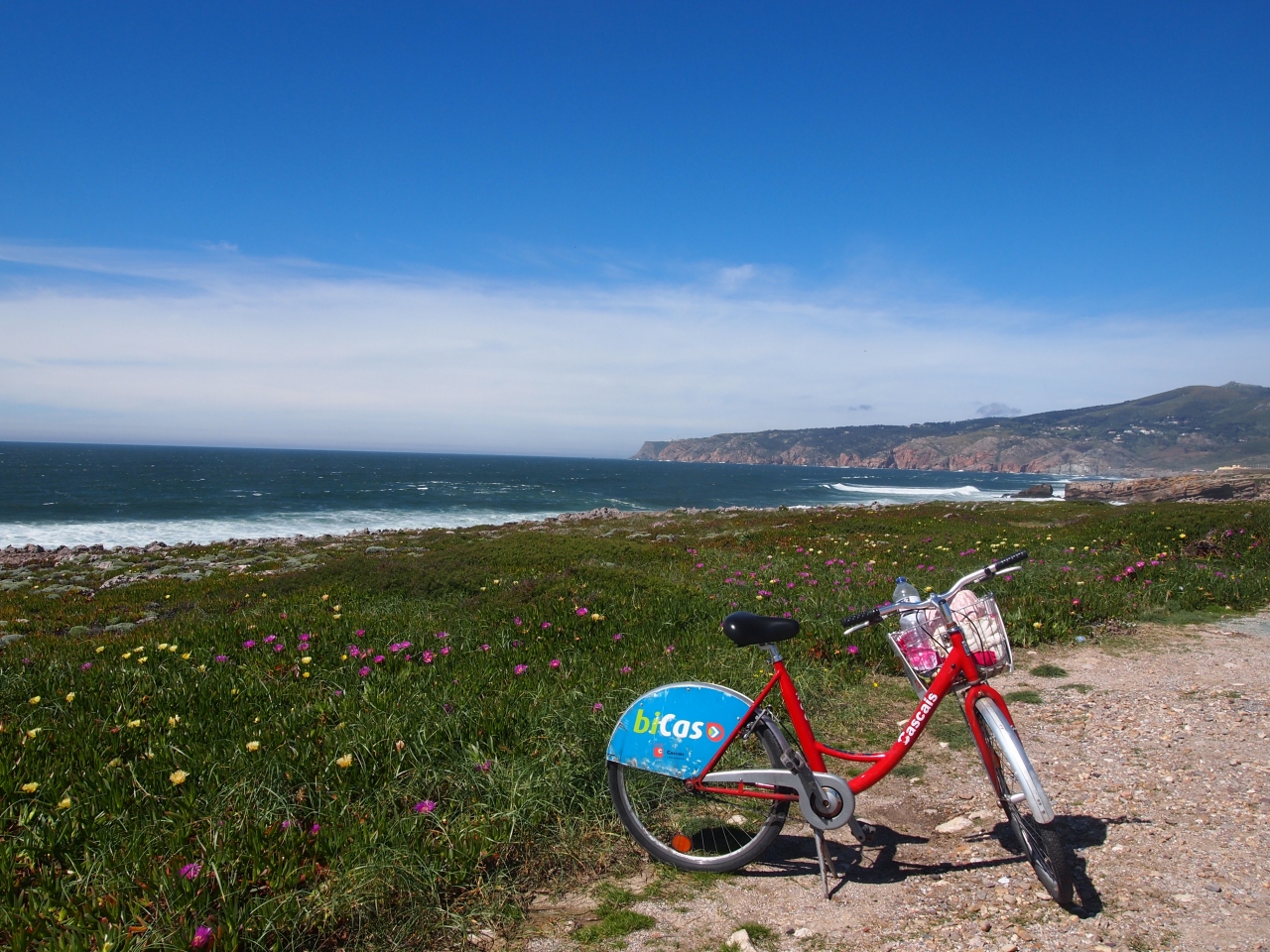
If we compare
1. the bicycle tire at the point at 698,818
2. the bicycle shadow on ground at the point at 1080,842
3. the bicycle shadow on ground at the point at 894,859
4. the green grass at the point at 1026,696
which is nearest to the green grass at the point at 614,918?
the bicycle tire at the point at 698,818

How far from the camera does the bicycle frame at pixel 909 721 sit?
3.44 meters

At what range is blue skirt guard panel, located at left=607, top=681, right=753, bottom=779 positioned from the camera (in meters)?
3.69

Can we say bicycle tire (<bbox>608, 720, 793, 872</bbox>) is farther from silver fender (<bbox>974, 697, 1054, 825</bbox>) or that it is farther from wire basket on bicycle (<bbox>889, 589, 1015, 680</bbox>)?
silver fender (<bbox>974, 697, 1054, 825</bbox>)

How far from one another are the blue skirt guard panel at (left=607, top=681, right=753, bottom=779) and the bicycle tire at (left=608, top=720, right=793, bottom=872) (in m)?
0.16

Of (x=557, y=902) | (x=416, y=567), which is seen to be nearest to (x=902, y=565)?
(x=416, y=567)

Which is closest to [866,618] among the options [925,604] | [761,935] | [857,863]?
[925,604]

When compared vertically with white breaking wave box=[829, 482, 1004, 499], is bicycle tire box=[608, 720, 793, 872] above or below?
above

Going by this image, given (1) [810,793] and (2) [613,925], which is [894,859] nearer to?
(1) [810,793]

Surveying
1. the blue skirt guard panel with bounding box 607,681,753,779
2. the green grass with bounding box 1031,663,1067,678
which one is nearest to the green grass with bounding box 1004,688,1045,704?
the green grass with bounding box 1031,663,1067,678

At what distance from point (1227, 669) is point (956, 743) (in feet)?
13.5

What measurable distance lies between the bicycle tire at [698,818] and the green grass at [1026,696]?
11.4 ft

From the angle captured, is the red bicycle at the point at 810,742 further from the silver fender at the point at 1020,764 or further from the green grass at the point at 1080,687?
the green grass at the point at 1080,687

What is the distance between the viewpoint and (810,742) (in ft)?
12.0

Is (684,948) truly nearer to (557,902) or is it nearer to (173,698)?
(557,902)
